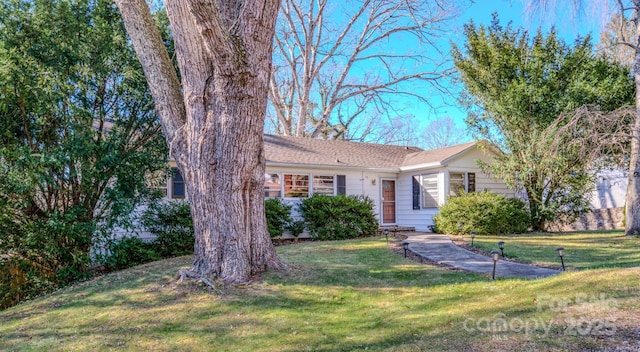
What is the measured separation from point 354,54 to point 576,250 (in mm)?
15853

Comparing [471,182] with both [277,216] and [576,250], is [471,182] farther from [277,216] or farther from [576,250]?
[277,216]

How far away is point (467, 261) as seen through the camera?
7.06 meters

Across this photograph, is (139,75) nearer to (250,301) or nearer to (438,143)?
(250,301)

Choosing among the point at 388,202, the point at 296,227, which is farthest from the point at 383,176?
the point at 296,227

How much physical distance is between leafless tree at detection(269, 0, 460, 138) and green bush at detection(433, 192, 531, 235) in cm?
970

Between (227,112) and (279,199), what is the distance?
7.10 meters

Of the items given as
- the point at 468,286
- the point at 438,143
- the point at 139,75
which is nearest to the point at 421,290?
the point at 468,286

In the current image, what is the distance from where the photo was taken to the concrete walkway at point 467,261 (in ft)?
19.5

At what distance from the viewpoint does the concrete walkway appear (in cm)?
594

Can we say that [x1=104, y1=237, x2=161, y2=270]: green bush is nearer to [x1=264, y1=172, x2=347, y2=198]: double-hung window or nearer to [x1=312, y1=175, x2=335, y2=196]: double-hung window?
[x1=264, y1=172, x2=347, y2=198]: double-hung window

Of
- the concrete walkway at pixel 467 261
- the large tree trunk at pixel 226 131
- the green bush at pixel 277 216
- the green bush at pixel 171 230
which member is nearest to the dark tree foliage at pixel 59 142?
the green bush at pixel 171 230

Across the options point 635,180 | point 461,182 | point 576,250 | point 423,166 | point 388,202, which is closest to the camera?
point 576,250

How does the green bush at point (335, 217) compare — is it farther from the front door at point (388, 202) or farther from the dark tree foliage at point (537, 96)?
the dark tree foliage at point (537, 96)

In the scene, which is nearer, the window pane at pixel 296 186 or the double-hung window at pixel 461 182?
the window pane at pixel 296 186
